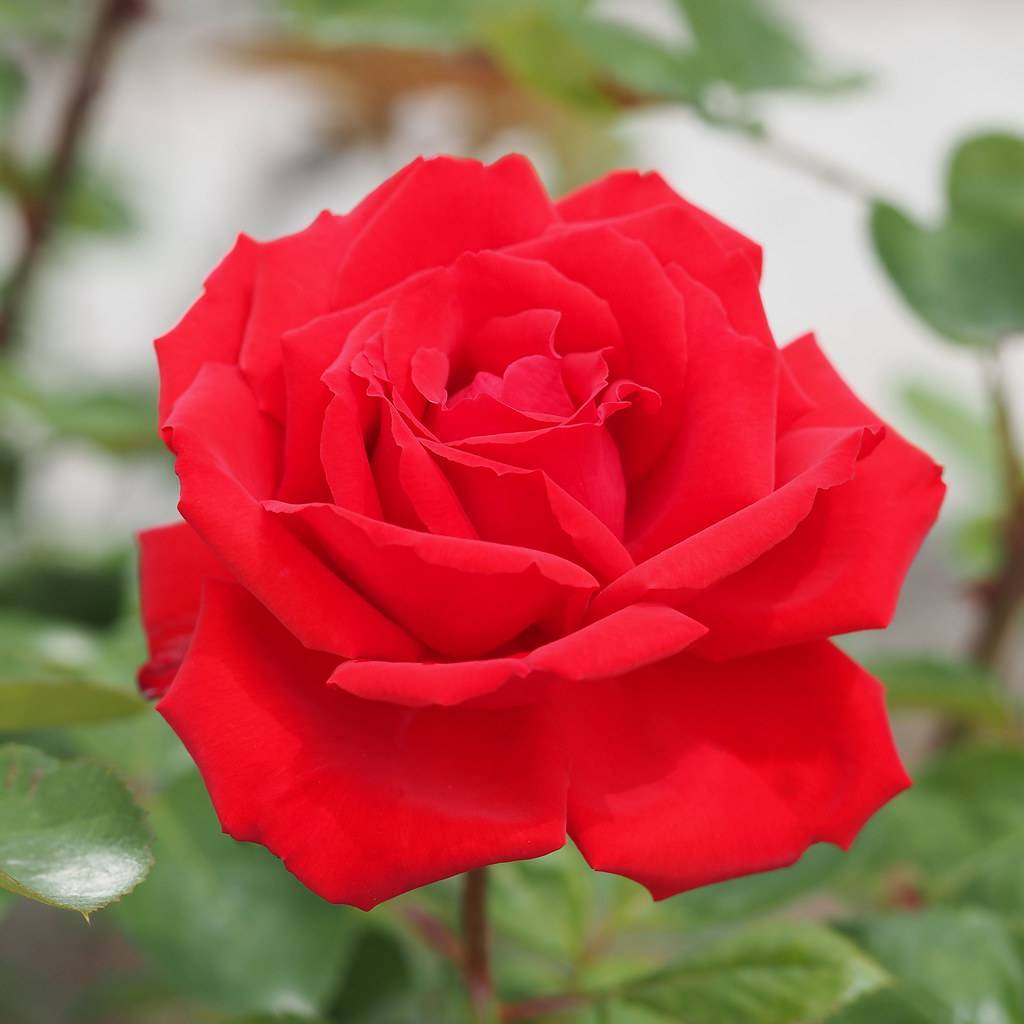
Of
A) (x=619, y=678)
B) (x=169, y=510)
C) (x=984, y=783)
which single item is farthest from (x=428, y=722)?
(x=169, y=510)

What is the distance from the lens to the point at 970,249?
0.51 metres

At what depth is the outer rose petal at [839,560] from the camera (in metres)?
0.29

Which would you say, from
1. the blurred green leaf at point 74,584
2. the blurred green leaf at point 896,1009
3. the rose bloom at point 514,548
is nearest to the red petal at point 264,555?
the rose bloom at point 514,548

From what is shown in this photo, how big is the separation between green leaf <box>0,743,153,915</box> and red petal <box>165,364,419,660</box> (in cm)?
7

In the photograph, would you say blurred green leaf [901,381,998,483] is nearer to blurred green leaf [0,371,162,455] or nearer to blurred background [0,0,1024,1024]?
blurred background [0,0,1024,1024]

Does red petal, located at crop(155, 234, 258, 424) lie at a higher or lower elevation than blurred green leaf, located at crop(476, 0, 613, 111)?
lower

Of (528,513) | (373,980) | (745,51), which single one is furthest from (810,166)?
(373,980)

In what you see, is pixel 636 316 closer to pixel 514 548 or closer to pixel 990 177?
pixel 514 548

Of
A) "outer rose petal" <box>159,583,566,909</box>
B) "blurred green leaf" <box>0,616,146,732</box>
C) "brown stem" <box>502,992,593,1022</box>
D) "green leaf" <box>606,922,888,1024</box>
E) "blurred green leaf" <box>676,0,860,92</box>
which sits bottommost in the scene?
"brown stem" <box>502,992,593,1022</box>

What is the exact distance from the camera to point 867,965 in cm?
36

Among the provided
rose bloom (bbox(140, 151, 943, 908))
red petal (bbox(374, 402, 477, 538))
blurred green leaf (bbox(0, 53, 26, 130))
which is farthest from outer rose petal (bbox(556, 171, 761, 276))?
blurred green leaf (bbox(0, 53, 26, 130))

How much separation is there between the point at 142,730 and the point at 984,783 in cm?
34

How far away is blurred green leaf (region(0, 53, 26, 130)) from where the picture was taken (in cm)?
69

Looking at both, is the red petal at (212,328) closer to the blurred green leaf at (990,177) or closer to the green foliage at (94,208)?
the blurred green leaf at (990,177)
